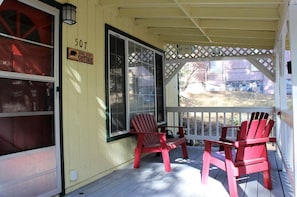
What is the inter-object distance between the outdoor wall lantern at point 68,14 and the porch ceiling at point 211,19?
2.81 feet

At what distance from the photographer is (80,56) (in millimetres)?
3719

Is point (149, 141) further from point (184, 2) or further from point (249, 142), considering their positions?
point (184, 2)

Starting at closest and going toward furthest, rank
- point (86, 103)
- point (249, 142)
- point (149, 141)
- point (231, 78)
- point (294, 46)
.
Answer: point (294, 46), point (249, 142), point (86, 103), point (149, 141), point (231, 78)

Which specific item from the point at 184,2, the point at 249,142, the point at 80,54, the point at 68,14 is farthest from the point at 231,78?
the point at 68,14

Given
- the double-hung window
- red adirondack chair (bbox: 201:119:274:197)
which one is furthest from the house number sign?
red adirondack chair (bbox: 201:119:274:197)

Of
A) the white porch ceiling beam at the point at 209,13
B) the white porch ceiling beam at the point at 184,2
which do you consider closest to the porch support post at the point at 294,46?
the white porch ceiling beam at the point at 184,2

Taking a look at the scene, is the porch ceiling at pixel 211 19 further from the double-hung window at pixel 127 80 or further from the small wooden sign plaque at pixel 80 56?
the small wooden sign plaque at pixel 80 56

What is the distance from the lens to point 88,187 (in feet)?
12.0

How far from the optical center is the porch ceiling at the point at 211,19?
3.86 metres

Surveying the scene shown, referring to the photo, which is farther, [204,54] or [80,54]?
[204,54]

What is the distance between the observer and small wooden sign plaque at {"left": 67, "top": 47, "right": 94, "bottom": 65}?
3500mm

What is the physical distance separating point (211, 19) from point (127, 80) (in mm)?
1759

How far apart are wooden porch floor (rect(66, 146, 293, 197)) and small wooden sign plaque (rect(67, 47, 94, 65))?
1651mm

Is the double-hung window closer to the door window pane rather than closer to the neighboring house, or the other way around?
the door window pane
